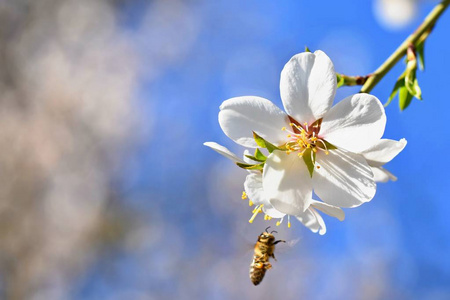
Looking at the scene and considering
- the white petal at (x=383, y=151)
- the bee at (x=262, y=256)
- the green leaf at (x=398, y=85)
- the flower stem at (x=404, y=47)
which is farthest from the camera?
the bee at (x=262, y=256)

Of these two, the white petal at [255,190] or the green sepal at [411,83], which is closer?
the white petal at [255,190]

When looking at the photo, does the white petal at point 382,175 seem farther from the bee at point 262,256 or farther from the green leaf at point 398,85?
the bee at point 262,256

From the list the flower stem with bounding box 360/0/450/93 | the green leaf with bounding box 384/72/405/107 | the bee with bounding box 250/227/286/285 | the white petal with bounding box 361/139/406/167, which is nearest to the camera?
the white petal with bounding box 361/139/406/167

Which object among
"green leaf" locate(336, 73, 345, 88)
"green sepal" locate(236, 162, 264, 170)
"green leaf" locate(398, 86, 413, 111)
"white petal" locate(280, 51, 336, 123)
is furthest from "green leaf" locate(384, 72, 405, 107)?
"green sepal" locate(236, 162, 264, 170)

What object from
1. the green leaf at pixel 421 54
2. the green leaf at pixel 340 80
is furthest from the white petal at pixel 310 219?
the green leaf at pixel 421 54

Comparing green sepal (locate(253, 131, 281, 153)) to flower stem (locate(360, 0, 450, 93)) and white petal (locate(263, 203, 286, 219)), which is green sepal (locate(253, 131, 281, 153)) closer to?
white petal (locate(263, 203, 286, 219))

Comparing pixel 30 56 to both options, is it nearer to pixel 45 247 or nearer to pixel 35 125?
pixel 35 125

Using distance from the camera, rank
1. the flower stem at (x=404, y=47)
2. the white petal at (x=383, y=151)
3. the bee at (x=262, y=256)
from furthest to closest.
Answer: the bee at (x=262, y=256), the flower stem at (x=404, y=47), the white petal at (x=383, y=151)

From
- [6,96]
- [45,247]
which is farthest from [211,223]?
[6,96]
